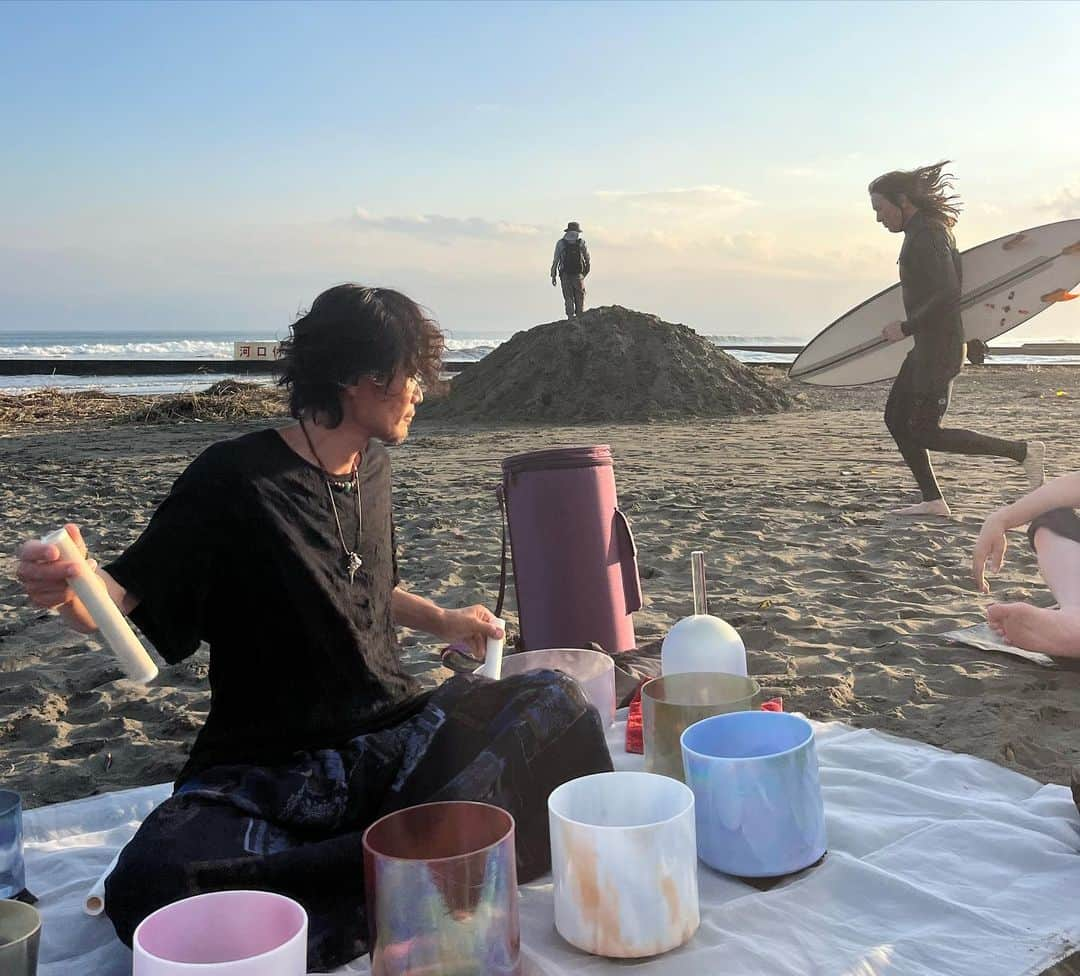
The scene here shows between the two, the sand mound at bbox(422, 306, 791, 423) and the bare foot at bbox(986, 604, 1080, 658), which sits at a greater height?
the sand mound at bbox(422, 306, 791, 423)

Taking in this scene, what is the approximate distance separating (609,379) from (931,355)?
829 centimetres

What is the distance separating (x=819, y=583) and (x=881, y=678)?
1.26m

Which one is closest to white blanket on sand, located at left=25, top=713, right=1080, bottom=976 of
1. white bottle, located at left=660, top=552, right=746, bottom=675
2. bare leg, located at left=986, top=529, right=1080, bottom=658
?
white bottle, located at left=660, top=552, right=746, bottom=675

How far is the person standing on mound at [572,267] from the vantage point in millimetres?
15648

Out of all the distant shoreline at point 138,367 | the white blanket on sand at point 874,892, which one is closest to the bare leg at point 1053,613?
the white blanket on sand at point 874,892

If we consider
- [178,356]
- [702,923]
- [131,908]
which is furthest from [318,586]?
[178,356]

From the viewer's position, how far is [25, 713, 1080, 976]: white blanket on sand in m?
1.83

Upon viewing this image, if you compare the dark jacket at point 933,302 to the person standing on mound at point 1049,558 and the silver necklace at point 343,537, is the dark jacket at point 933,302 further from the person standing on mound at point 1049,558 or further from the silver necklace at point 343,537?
the silver necklace at point 343,537

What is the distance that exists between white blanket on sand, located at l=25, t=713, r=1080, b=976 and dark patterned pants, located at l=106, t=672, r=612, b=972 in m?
0.14

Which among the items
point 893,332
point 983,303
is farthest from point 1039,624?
point 983,303

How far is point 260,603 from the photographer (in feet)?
6.98

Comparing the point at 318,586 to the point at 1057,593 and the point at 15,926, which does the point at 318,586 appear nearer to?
the point at 15,926

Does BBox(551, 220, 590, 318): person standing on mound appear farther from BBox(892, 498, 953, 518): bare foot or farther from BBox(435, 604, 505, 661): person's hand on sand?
BBox(435, 604, 505, 661): person's hand on sand

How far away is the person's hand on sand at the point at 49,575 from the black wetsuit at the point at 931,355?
5326 millimetres
